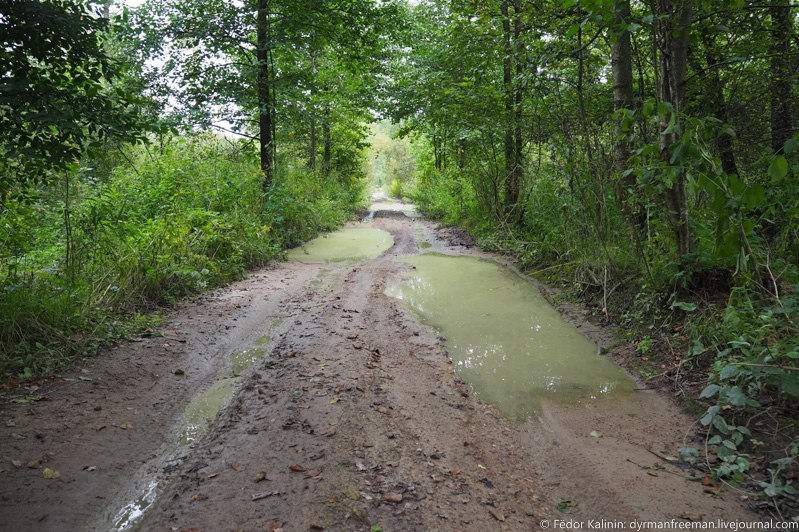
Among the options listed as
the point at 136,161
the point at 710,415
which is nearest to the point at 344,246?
the point at 136,161

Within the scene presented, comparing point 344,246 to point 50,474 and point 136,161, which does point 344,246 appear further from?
point 50,474

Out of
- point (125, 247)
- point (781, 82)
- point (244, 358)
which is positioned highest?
point (781, 82)

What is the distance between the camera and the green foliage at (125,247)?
4363 millimetres

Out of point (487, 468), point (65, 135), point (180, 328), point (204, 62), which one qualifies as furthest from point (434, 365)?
point (204, 62)

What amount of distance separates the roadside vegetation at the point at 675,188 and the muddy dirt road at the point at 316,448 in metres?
0.51

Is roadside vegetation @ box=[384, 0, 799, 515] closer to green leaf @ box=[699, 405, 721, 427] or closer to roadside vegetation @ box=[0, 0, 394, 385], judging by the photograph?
green leaf @ box=[699, 405, 721, 427]

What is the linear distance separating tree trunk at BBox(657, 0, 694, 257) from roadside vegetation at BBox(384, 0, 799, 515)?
20 mm

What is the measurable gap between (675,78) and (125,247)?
6834mm

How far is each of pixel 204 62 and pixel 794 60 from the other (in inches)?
415

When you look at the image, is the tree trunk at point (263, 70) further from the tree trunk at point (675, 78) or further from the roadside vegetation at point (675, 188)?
the tree trunk at point (675, 78)

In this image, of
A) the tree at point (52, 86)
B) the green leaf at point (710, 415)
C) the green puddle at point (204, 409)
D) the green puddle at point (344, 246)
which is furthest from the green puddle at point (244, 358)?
the green puddle at point (344, 246)

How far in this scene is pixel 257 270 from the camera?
9.07 metres

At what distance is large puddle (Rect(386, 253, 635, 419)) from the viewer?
431cm

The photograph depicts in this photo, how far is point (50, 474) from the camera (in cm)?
288
